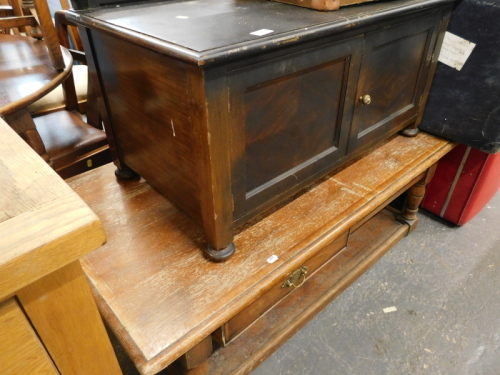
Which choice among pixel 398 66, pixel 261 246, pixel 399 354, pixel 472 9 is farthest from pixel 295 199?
pixel 472 9

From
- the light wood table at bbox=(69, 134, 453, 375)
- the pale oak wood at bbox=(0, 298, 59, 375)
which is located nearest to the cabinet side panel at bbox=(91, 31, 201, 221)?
the light wood table at bbox=(69, 134, 453, 375)

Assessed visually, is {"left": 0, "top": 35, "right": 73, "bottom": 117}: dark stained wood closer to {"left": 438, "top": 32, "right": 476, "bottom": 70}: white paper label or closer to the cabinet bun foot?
the cabinet bun foot

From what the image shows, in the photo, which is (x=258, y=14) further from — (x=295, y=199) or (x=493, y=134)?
(x=493, y=134)

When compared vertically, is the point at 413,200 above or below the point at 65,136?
below

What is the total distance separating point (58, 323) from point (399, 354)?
1074 millimetres

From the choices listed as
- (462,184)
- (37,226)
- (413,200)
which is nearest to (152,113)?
(37,226)

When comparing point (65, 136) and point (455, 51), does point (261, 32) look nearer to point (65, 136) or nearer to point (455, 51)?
point (455, 51)

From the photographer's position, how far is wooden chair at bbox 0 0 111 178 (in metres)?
1.40

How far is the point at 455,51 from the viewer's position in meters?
1.16

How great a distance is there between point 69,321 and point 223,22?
24.0 inches

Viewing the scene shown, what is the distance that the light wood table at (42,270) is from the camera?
0.40 metres

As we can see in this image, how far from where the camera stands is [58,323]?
1.63 feet

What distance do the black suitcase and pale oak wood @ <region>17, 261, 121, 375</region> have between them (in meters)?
1.20

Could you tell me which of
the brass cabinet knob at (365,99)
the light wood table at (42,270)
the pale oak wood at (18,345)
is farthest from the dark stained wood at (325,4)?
the pale oak wood at (18,345)
